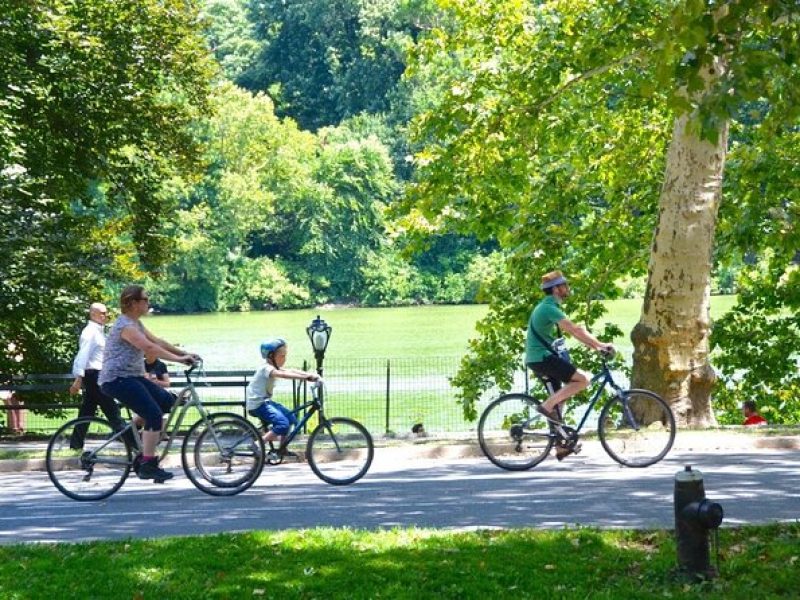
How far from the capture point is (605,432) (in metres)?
15.1

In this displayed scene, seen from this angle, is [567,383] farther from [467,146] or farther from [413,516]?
[467,146]

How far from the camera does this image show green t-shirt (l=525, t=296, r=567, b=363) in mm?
14422

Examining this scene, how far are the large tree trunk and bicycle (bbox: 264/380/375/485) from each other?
7967 mm

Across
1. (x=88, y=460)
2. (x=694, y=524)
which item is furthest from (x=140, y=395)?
(x=694, y=524)

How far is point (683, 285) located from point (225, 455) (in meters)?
9.73

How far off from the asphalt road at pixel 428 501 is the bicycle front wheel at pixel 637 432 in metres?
0.19

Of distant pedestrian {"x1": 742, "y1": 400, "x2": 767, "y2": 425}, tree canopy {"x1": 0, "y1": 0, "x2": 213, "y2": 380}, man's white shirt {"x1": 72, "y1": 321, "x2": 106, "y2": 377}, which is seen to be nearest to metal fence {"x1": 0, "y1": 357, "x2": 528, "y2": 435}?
tree canopy {"x1": 0, "y1": 0, "x2": 213, "y2": 380}

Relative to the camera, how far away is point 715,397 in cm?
2731

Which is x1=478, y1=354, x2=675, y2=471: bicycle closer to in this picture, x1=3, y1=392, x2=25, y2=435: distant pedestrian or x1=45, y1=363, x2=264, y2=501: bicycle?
x1=45, y1=363, x2=264, y2=501: bicycle

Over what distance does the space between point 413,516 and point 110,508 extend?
284 cm

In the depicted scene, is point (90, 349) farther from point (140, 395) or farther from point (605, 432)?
point (605, 432)

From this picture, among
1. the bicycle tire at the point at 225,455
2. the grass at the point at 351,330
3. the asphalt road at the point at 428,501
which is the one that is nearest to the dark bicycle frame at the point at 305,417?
the asphalt road at the point at 428,501

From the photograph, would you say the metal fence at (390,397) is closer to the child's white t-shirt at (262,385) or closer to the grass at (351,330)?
the grass at (351,330)

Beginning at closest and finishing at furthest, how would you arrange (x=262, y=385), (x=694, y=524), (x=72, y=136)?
(x=694, y=524) < (x=262, y=385) < (x=72, y=136)
